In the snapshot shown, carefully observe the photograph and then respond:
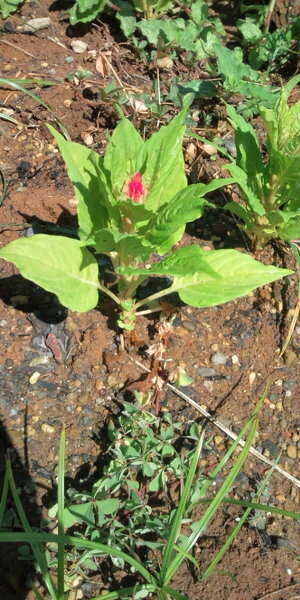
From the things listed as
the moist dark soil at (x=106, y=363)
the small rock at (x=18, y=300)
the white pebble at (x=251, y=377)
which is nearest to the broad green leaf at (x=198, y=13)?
the moist dark soil at (x=106, y=363)

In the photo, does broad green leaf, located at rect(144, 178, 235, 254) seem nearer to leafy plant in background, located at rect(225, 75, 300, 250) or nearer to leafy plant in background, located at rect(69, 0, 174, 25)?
leafy plant in background, located at rect(225, 75, 300, 250)

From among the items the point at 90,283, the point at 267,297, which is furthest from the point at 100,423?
the point at 267,297

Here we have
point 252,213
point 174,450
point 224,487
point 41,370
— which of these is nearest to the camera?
point 224,487

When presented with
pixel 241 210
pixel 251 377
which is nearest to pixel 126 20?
pixel 241 210

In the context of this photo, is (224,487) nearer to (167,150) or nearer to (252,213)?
(167,150)

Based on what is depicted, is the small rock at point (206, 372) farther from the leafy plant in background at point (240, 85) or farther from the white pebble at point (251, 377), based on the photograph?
the leafy plant in background at point (240, 85)

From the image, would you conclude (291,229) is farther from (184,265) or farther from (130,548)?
(130,548)

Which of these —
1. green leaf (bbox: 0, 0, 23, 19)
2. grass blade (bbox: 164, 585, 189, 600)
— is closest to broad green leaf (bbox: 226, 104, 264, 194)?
grass blade (bbox: 164, 585, 189, 600)

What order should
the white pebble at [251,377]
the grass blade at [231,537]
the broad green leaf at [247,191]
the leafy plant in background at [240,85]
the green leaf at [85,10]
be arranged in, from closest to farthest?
the grass blade at [231,537], the broad green leaf at [247,191], the white pebble at [251,377], the leafy plant in background at [240,85], the green leaf at [85,10]
